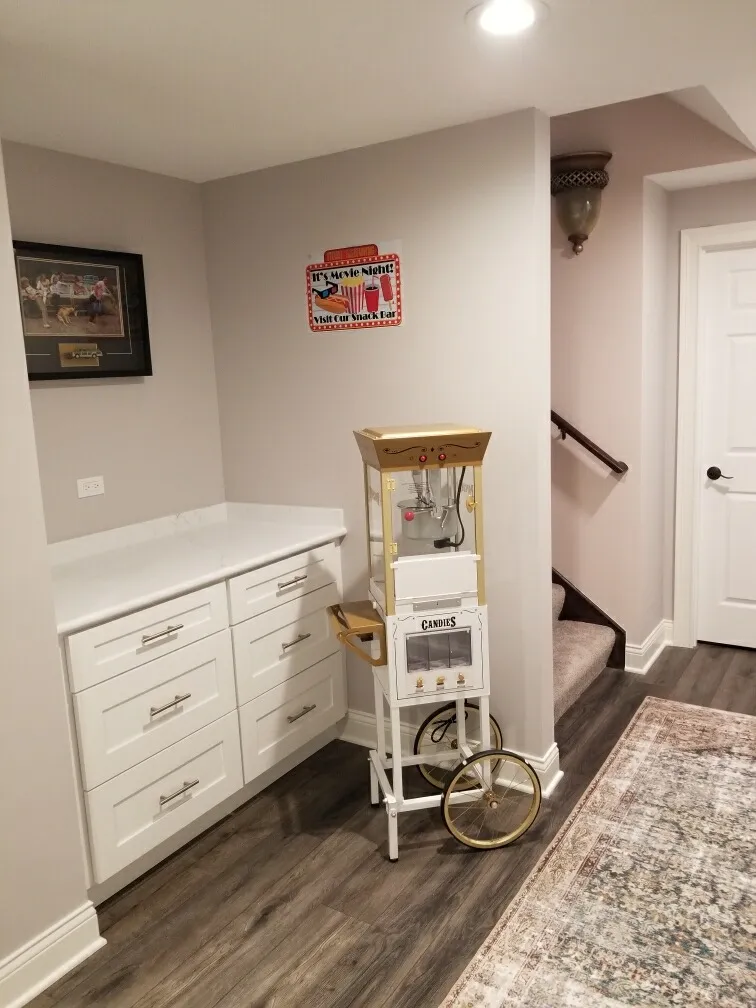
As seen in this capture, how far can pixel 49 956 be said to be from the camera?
2.03 m

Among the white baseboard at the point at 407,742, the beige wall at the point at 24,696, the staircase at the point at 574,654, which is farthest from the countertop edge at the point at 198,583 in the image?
the staircase at the point at 574,654

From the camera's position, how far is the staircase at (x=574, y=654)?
10.8 feet

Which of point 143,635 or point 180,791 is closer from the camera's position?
point 143,635

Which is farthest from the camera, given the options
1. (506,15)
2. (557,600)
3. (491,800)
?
(557,600)

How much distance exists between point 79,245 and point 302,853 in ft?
7.22

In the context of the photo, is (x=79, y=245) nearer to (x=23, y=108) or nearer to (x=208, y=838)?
(x=23, y=108)

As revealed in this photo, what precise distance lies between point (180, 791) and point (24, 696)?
692 mm

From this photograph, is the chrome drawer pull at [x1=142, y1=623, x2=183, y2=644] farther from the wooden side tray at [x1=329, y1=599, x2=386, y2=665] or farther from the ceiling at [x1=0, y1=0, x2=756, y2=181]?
the ceiling at [x1=0, y1=0, x2=756, y2=181]

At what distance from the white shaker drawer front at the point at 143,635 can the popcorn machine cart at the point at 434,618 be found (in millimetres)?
417

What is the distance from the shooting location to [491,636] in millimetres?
2826

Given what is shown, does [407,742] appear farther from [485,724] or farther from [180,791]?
[180,791]

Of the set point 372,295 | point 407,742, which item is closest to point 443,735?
point 407,742

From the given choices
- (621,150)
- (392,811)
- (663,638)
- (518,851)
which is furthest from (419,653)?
(621,150)

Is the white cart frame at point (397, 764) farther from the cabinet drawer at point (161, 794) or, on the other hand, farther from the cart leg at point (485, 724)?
the cabinet drawer at point (161, 794)
